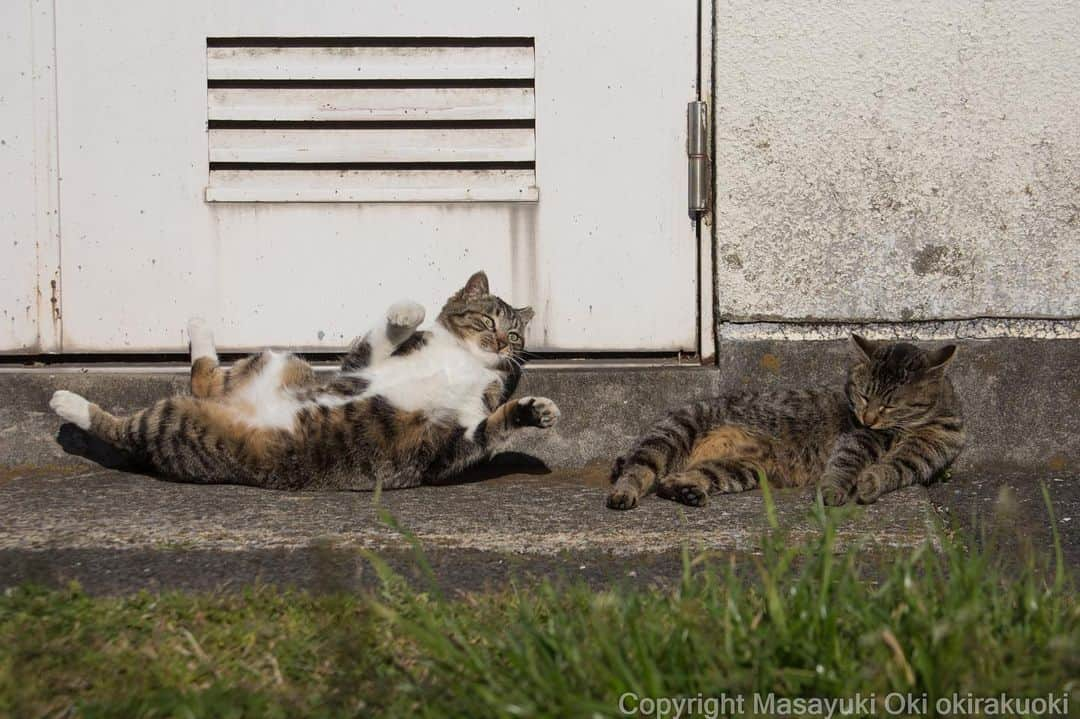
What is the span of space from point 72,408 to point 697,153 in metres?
2.71

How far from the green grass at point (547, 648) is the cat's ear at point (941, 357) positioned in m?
2.10

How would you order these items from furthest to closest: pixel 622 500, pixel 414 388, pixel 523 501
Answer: pixel 414 388, pixel 523 501, pixel 622 500

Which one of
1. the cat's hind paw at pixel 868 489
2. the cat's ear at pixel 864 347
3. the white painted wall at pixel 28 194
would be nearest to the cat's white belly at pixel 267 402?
the white painted wall at pixel 28 194

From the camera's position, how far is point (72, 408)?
4570 millimetres

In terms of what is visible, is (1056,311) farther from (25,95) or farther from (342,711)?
(25,95)

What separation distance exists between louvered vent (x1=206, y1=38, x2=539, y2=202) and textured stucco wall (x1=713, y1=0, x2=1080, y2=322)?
898 mm

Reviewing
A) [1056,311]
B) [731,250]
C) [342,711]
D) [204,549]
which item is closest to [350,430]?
[204,549]

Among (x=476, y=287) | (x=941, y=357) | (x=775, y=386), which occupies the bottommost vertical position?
(x=775, y=386)

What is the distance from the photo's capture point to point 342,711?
2189mm

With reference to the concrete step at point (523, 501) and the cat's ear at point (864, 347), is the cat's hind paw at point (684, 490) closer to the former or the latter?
the concrete step at point (523, 501)

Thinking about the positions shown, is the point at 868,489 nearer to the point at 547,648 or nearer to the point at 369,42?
the point at 547,648

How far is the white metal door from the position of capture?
189 inches

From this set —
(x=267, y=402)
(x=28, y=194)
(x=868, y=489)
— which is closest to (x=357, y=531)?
(x=267, y=402)

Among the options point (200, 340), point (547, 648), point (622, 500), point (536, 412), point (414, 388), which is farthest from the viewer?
point (200, 340)
